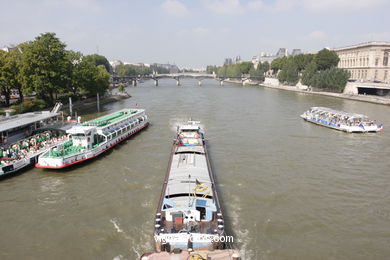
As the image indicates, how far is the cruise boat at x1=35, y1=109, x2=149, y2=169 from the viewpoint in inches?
969

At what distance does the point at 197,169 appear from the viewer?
19.1m

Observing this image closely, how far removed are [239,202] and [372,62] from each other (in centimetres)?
9943

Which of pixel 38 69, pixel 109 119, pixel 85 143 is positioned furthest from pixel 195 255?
pixel 38 69

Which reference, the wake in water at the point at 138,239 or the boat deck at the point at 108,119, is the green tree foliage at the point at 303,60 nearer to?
the boat deck at the point at 108,119

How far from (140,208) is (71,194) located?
18.7 ft

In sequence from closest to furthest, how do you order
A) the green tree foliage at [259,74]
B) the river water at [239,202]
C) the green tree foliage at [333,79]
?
the river water at [239,202] < the green tree foliage at [333,79] < the green tree foliage at [259,74]

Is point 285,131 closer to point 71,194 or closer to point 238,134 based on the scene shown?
point 238,134

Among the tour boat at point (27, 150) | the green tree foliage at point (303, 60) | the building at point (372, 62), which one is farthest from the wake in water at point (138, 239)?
the green tree foliage at point (303, 60)

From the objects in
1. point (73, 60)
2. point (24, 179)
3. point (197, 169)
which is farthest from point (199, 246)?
point (73, 60)

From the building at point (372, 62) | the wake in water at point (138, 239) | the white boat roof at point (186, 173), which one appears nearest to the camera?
the wake in water at point (138, 239)

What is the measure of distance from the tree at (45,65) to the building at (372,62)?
3412 inches

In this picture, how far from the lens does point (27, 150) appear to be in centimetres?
2727

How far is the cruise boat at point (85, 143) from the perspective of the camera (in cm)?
2461

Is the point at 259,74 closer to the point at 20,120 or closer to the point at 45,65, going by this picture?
the point at 45,65
